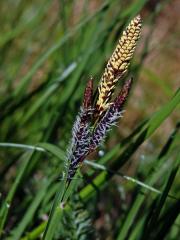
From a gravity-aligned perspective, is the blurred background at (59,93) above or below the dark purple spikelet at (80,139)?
above

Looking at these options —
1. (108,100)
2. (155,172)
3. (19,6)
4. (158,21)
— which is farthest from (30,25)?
(158,21)

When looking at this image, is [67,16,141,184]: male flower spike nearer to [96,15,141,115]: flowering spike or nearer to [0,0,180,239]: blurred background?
[96,15,141,115]: flowering spike

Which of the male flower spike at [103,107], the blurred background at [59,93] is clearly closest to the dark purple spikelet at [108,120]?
the male flower spike at [103,107]

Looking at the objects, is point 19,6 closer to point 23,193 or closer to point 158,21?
point 23,193

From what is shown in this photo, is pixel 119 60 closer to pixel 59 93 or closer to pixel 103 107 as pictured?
pixel 103 107

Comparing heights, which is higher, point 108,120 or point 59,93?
point 59,93

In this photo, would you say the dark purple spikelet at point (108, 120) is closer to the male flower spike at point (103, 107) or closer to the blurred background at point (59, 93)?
the male flower spike at point (103, 107)

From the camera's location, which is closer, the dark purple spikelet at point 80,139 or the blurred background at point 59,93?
the dark purple spikelet at point 80,139

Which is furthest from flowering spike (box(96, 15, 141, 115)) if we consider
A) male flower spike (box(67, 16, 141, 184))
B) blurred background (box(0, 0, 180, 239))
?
blurred background (box(0, 0, 180, 239))

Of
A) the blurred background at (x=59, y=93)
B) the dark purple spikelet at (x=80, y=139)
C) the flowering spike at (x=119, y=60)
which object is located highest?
the blurred background at (x=59, y=93)

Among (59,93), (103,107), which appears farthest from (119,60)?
(59,93)
